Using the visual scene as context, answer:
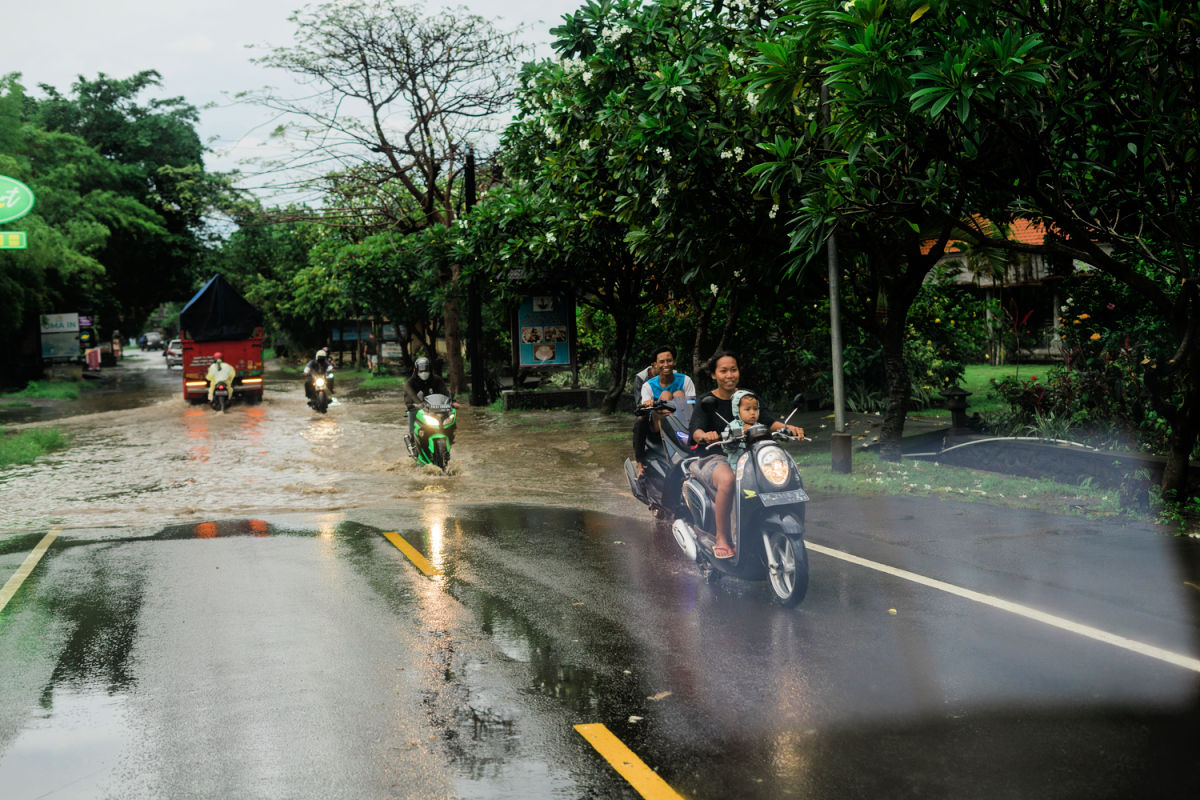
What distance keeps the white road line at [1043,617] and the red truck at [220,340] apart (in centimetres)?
2597

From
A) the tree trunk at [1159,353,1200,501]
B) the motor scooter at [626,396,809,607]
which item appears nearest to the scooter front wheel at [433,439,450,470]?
the motor scooter at [626,396,809,607]

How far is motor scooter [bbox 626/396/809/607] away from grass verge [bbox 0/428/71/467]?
14148 millimetres

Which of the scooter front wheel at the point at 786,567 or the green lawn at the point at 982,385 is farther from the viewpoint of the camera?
the green lawn at the point at 982,385

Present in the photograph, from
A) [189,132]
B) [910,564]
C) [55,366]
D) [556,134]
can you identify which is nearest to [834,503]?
[910,564]

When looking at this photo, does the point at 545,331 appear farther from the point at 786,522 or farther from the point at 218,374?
the point at 786,522

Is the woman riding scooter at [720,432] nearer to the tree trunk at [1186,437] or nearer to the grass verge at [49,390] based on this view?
the tree trunk at [1186,437]

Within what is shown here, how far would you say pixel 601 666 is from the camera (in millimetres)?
5648

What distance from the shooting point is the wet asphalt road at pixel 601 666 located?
4234 mm

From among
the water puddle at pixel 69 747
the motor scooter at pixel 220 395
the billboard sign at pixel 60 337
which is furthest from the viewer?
the billboard sign at pixel 60 337

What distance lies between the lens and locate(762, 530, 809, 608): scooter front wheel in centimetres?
666

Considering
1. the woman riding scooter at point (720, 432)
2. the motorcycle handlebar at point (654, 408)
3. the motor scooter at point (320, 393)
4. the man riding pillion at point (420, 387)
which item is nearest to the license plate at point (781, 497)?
the woman riding scooter at point (720, 432)

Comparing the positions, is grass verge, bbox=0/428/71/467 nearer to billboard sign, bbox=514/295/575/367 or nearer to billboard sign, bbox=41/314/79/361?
billboard sign, bbox=514/295/575/367

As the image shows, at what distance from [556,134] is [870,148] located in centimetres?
882

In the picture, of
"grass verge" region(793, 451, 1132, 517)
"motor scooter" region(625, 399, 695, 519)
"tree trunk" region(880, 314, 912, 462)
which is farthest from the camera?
"tree trunk" region(880, 314, 912, 462)
